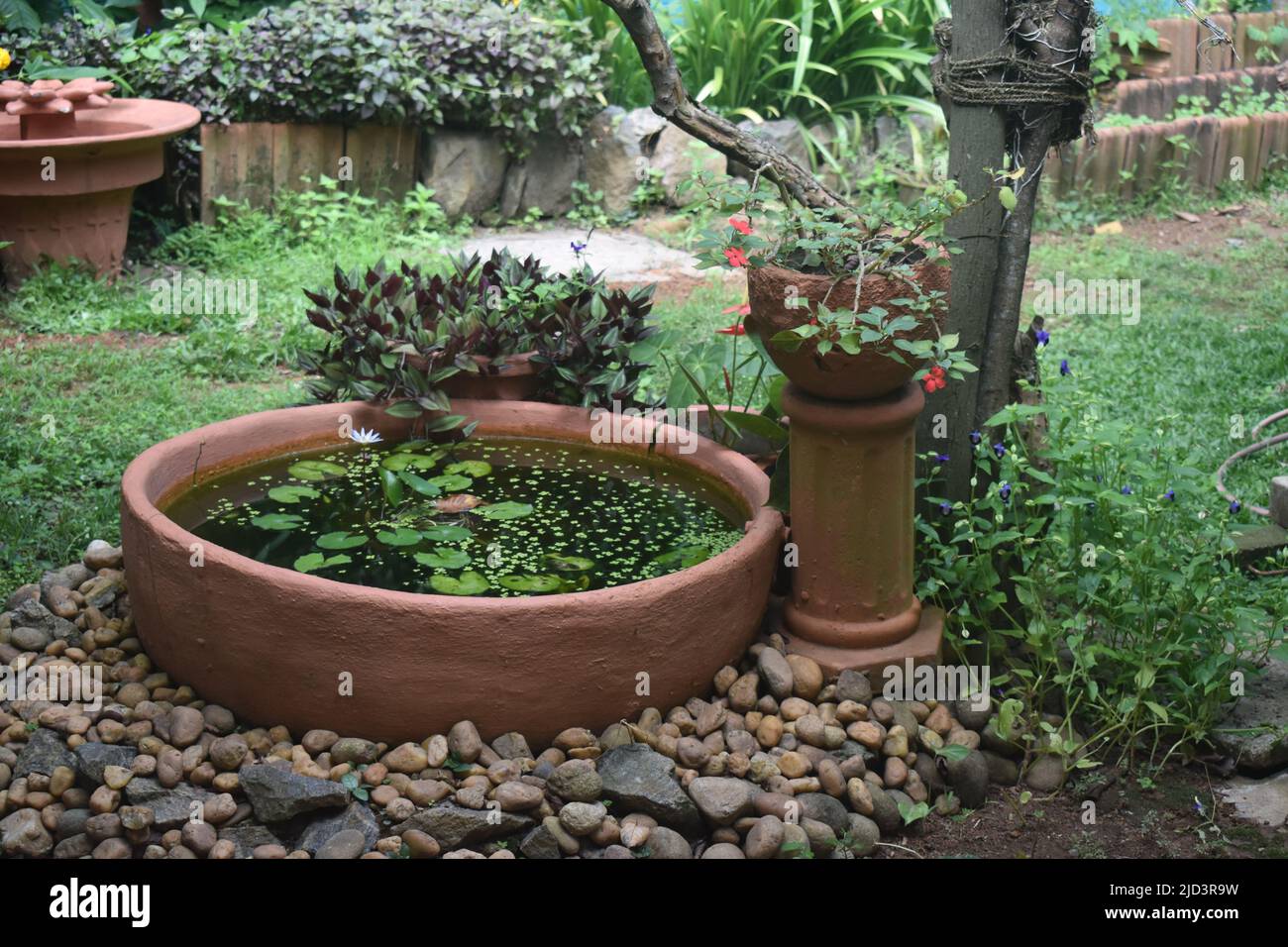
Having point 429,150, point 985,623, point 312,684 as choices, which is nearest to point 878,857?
point 985,623

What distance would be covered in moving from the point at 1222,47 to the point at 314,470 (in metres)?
7.53

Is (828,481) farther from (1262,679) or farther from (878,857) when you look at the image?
(1262,679)

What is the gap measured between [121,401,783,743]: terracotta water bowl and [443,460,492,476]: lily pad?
94cm

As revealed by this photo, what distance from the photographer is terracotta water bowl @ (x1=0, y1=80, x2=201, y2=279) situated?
6.58 meters

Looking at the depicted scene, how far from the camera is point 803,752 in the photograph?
338 centimetres

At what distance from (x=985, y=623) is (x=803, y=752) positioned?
2.12 ft

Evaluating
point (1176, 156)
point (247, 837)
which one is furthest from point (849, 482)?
point (1176, 156)

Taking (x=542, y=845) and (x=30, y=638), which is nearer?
(x=542, y=845)

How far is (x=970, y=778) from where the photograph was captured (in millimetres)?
3434

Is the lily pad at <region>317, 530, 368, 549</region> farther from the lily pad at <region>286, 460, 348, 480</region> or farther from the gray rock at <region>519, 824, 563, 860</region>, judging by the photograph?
the gray rock at <region>519, 824, 563, 860</region>

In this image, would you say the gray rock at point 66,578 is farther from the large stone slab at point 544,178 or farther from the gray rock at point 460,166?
the large stone slab at point 544,178

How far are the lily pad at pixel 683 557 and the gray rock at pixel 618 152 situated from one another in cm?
489

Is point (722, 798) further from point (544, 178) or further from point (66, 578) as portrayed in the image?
point (544, 178)

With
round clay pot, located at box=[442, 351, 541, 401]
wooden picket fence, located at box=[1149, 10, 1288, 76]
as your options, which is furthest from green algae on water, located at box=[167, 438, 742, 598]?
wooden picket fence, located at box=[1149, 10, 1288, 76]
